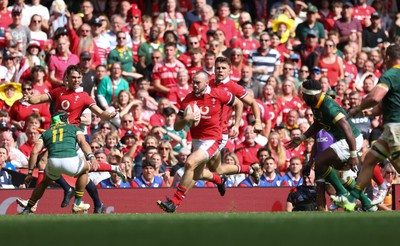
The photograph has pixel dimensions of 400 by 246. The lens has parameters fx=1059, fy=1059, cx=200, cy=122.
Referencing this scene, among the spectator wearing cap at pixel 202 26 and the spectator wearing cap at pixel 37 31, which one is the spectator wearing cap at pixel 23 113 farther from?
the spectator wearing cap at pixel 202 26

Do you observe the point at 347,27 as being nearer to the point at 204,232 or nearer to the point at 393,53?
the point at 393,53

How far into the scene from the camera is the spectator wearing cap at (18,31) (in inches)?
801

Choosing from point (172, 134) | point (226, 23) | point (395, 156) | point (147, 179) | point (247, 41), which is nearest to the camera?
point (395, 156)

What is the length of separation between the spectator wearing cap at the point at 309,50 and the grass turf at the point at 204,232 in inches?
489

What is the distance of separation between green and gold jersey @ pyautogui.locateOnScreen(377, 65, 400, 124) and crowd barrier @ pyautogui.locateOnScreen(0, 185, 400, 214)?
4761 millimetres

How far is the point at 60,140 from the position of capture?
14594 millimetres

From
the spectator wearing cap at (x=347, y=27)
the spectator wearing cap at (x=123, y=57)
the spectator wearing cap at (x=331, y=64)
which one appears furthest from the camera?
the spectator wearing cap at (x=347, y=27)

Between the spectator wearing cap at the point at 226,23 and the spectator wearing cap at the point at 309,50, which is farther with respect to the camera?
the spectator wearing cap at the point at 226,23

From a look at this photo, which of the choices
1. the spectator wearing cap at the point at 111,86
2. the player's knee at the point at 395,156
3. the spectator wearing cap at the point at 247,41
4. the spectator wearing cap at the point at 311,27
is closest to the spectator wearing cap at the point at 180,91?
the spectator wearing cap at the point at 111,86

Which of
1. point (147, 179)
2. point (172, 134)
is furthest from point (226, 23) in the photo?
point (147, 179)

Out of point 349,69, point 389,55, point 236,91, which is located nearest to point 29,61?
point 236,91

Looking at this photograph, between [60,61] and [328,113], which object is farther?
[60,61]

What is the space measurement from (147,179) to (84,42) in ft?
14.3

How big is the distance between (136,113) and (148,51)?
1.86m
